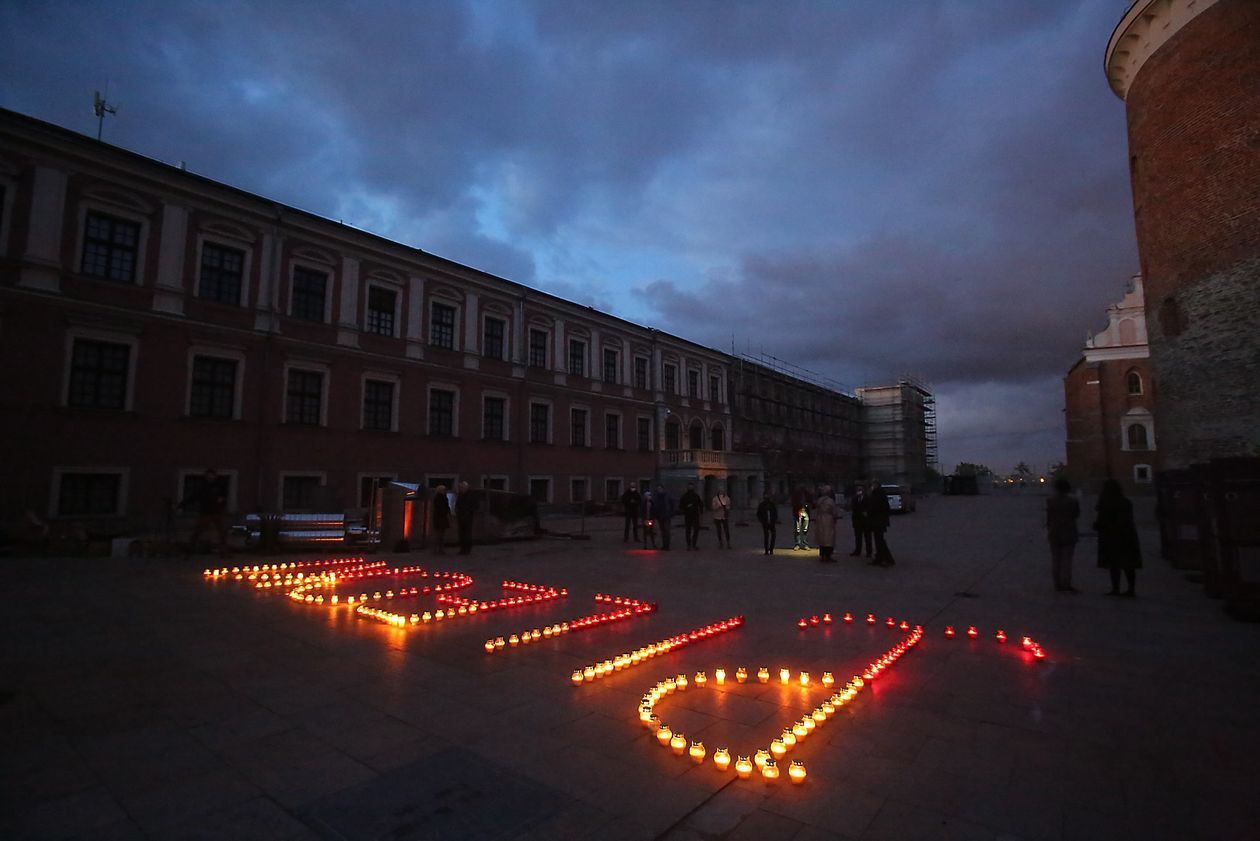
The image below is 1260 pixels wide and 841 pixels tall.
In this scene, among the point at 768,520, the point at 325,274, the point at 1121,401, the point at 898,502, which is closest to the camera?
the point at 768,520

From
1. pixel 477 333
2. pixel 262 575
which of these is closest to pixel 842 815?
pixel 262 575

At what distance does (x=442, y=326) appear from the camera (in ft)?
88.5

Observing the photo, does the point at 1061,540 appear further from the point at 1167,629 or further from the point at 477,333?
the point at 477,333

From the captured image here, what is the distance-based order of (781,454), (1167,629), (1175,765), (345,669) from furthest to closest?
(781,454), (1167,629), (345,669), (1175,765)

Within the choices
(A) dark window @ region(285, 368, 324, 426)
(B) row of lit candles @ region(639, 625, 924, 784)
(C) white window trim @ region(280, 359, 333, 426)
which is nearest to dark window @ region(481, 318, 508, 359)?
(C) white window trim @ region(280, 359, 333, 426)

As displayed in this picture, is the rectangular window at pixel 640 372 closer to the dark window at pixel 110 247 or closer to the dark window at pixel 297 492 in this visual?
the dark window at pixel 297 492

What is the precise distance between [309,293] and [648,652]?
22.1 meters

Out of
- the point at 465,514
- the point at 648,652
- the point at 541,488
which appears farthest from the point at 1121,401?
the point at 648,652

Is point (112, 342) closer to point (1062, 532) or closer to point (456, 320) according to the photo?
point (456, 320)

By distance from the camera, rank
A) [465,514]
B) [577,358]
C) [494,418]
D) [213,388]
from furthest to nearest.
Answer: [577,358] < [494,418] < [213,388] < [465,514]

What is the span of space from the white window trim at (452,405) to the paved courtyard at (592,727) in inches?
691

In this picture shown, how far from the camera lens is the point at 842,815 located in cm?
312

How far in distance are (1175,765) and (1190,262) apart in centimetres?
2082

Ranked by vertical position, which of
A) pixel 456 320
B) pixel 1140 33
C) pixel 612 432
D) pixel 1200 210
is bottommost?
pixel 612 432
